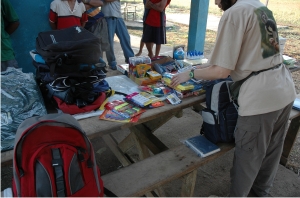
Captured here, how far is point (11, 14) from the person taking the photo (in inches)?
111

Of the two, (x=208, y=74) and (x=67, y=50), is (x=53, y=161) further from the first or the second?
(x=208, y=74)

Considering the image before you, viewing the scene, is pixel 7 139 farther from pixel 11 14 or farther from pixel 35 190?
pixel 11 14

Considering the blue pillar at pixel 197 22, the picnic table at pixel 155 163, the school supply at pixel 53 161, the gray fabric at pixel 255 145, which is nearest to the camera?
the school supply at pixel 53 161

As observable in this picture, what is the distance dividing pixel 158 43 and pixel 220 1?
3014 millimetres

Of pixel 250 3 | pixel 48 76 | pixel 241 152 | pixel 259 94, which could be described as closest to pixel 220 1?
pixel 250 3

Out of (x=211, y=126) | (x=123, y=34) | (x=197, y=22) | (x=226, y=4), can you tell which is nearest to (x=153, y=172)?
(x=211, y=126)

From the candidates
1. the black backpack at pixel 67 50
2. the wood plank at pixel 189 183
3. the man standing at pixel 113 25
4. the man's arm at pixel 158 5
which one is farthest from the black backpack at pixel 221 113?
the man's arm at pixel 158 5

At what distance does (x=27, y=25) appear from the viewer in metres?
3.37

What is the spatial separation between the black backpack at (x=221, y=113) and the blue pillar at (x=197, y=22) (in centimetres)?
288

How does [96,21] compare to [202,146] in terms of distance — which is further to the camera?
[96,21]

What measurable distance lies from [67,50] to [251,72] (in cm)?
118

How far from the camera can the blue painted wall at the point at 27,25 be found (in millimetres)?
3283

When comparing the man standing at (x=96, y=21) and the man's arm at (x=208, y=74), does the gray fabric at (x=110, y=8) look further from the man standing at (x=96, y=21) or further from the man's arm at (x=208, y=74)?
the man's arm at (x=208, y=74)

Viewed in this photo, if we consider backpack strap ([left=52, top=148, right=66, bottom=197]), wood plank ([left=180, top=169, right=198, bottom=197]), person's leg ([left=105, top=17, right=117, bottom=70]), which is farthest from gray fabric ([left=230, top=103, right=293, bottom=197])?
person's leg ([left=105, top=17, right=117, bottom=70])
